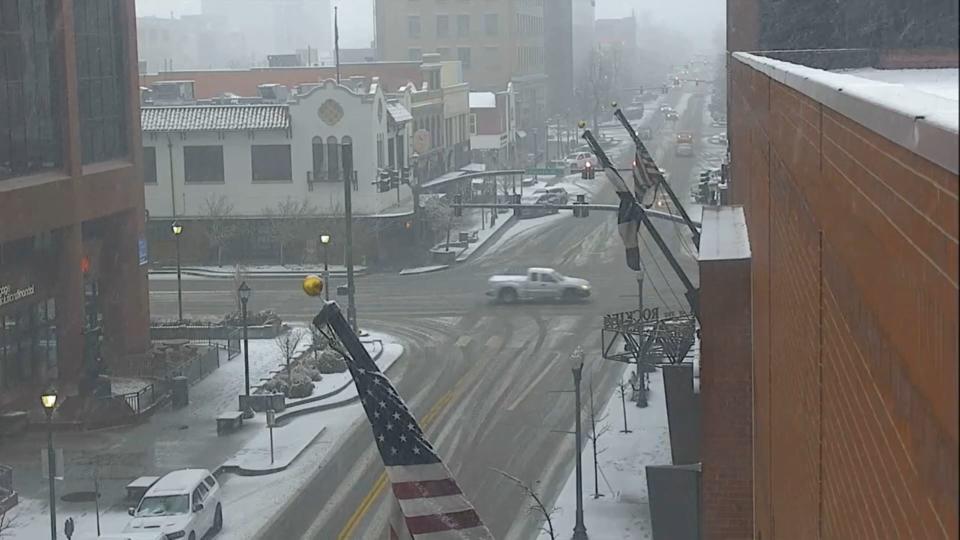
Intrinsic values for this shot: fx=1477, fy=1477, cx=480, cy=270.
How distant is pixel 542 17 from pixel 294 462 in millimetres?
69768

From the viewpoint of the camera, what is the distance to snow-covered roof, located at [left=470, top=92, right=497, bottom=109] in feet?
248

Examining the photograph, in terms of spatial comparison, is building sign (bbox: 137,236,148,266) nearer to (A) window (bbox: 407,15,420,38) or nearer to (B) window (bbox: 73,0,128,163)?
(B) window (bbox: 73,0,128,163)

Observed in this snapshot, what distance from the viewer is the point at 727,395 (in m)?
12.1

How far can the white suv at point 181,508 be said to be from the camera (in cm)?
1836

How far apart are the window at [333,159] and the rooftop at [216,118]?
5.04 feet

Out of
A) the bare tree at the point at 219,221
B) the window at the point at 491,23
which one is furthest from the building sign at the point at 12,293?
the window at the point at 491,23

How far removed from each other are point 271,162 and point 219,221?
8.88ft

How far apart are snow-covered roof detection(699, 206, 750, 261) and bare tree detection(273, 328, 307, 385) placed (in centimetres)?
1419

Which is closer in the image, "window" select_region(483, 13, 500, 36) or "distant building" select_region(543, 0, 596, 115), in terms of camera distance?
"window" select_region(483, 13, 500, 36)

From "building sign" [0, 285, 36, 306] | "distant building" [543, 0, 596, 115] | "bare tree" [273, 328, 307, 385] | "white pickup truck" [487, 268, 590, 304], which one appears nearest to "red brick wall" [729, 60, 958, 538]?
"bare tree" [273, 328, 307, 385]

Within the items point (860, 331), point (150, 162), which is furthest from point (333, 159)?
point (860, 331)

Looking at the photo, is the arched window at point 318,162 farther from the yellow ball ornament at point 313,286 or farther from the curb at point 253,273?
the yellow ball ornament at point 313,286

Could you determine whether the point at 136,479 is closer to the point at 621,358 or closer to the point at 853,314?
the point at 621,358

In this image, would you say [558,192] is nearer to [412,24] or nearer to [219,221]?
[219,221]
